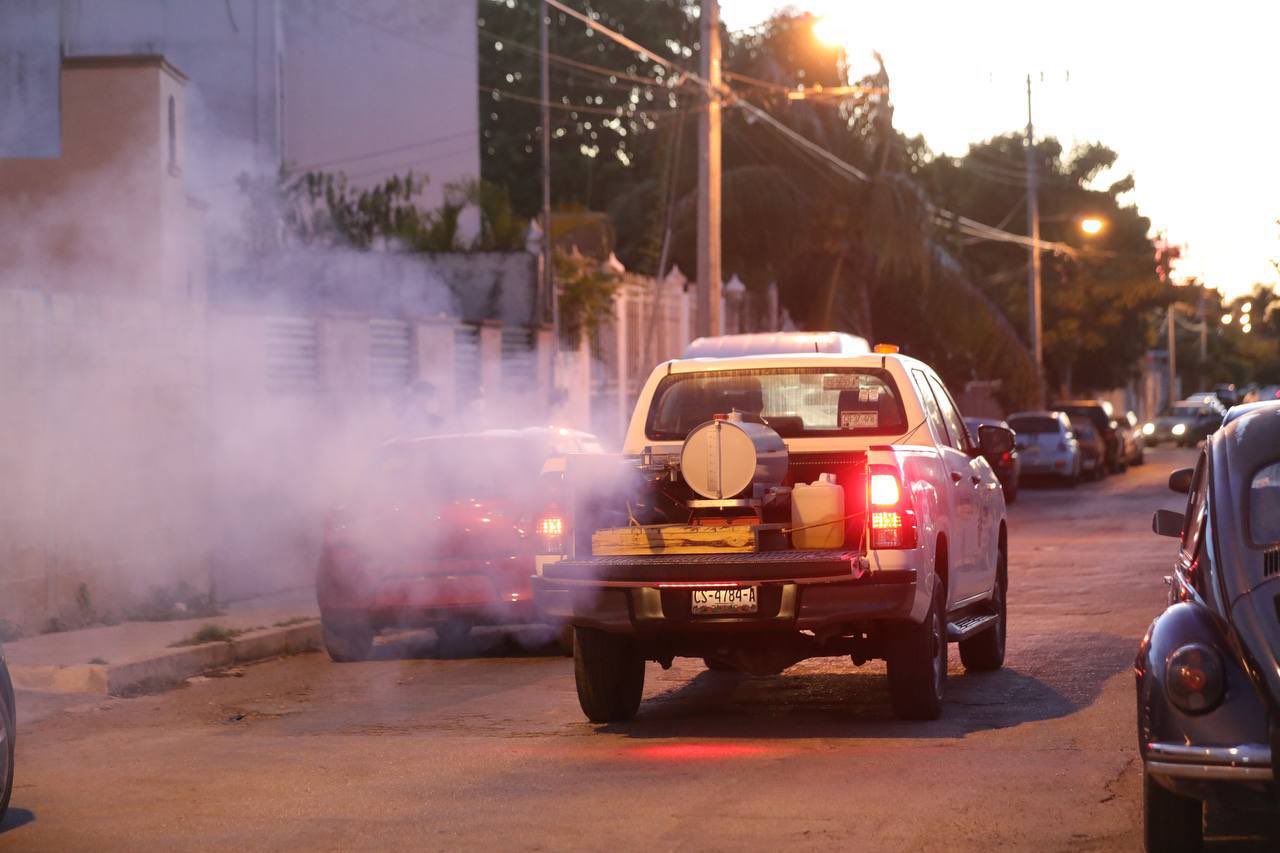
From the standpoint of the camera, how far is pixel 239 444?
17.8 metres

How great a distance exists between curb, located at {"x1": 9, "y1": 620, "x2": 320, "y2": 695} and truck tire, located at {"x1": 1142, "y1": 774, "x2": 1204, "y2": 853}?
7529 mm

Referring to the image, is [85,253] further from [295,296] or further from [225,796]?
[225,796]

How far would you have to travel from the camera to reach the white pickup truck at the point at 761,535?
9.47 metres

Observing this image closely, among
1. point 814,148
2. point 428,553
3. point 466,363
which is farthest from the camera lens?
point 814,148

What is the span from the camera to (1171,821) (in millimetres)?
6453

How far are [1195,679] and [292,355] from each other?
14017mm

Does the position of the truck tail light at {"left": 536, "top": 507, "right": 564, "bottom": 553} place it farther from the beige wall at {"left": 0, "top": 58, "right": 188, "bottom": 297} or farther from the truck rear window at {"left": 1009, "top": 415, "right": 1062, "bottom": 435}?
the truck rear window at {"left": 1009, "top": 415, "right": 1062, "bottom": 435}

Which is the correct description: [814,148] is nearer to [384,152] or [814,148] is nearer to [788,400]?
[384,152]

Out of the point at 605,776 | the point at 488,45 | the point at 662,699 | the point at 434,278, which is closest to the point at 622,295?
the point at 434,278

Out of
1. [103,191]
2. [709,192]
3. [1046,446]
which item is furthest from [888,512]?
[1046,446]

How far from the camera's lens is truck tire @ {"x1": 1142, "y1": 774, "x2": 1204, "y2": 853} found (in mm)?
6453

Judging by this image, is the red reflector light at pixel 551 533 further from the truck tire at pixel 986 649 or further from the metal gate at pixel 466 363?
the metal gate at pixel 466 363

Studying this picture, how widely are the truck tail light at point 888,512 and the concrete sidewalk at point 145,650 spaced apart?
5247 millimetres

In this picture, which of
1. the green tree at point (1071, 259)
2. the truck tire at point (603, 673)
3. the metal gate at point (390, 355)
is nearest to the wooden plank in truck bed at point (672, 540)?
the truck tire at point (603, 673)
